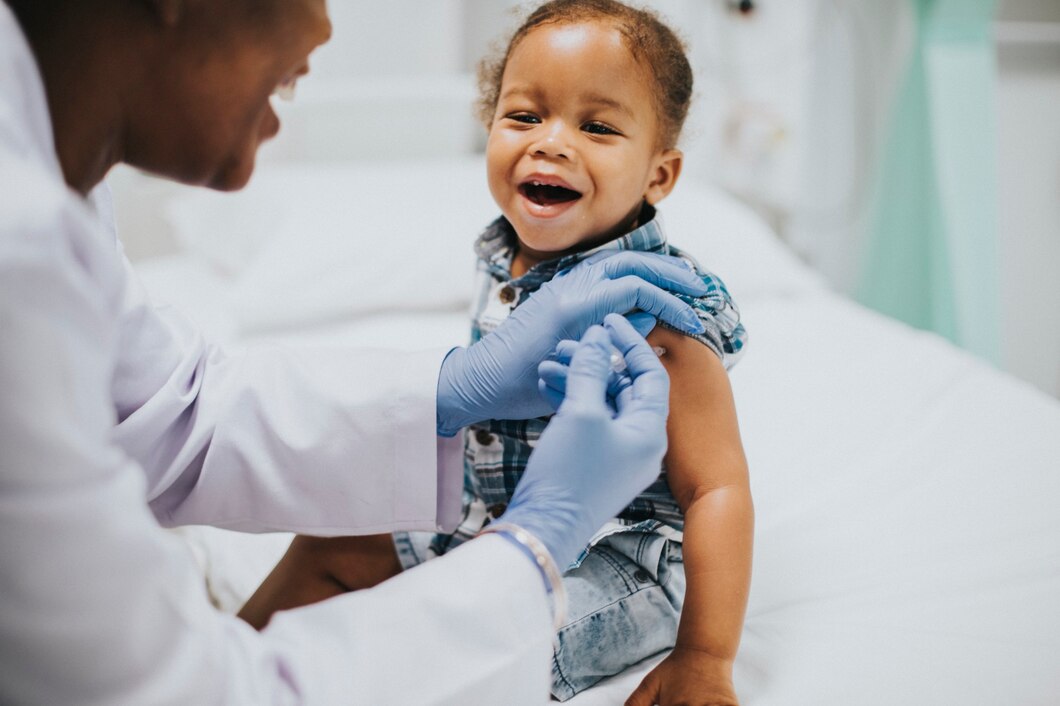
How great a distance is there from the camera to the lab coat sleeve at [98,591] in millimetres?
468

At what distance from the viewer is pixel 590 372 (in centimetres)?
74

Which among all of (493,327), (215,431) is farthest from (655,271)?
(215,431)

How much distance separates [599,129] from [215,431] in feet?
1.83

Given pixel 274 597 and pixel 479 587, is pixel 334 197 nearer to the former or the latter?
pixel 274 597

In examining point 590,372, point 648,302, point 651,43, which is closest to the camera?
point 590,372

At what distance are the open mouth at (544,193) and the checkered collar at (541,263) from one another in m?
0.07

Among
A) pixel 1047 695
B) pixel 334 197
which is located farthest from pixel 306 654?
pixel 334 197

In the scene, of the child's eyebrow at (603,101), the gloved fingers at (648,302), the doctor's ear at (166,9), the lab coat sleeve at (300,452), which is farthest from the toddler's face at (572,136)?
the doctor's ear at (166,9)

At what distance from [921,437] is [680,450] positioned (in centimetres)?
58

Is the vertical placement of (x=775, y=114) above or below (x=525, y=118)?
below

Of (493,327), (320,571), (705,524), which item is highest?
(493,327)

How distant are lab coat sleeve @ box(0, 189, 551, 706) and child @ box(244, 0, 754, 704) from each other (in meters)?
Answer: 0.27

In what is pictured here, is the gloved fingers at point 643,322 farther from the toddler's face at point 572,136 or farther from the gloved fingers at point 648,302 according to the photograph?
the toddler's face at point 572,136

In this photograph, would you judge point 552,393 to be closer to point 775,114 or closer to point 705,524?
point 705,524
